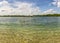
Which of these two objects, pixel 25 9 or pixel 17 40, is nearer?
pixel 17 40

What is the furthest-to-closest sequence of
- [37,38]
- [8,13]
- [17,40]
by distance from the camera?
[8,13] → [37,38] → [17,40]

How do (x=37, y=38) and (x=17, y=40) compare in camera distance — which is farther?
(x=37, y=38)

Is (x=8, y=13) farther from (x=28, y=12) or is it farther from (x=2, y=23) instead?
(x=2, y=23)

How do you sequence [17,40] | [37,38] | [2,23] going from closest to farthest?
[17,40], [37,38], [2,23]

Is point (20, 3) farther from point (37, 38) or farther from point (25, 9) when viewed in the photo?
point (37, 38)

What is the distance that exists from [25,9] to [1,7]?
0.81m

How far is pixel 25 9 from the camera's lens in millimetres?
5477

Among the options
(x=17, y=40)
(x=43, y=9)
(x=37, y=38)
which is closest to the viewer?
(x=17, y=40)

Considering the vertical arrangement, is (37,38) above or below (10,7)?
below

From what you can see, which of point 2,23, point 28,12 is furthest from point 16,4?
point 2,23

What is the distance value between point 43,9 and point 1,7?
56.7 inches

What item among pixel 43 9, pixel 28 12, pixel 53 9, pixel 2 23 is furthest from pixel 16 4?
pixel 2 23

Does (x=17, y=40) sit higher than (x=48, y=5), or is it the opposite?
(x=48, y=5)

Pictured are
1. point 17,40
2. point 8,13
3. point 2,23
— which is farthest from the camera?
point 2,23
